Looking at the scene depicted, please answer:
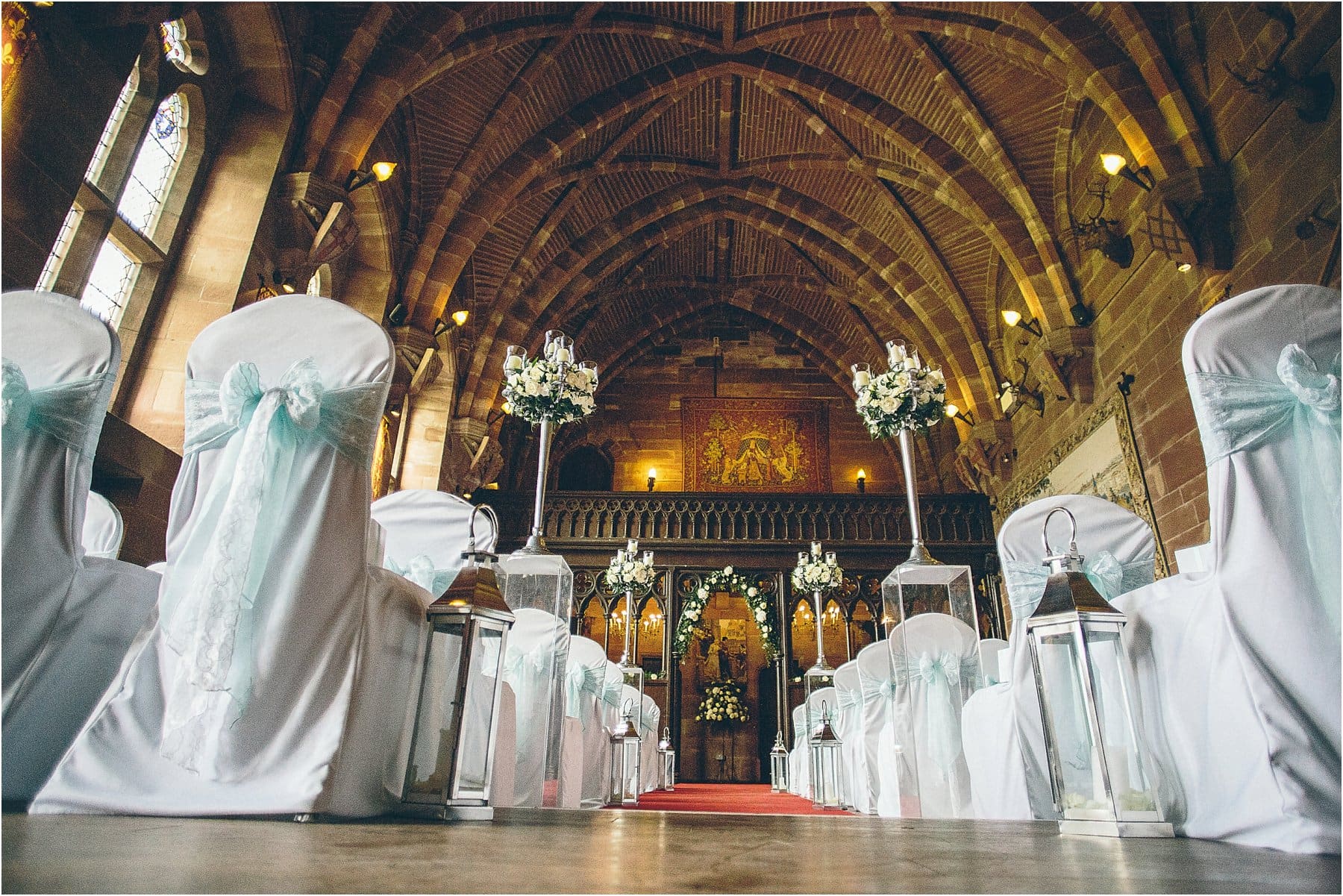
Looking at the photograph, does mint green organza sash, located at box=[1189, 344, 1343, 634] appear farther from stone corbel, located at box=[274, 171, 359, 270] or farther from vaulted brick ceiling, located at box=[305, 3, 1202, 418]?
stone corbel, located at box=[274, 171, 359, 270]

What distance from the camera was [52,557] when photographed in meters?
1.87

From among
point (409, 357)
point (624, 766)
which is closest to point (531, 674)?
point (624, 766)

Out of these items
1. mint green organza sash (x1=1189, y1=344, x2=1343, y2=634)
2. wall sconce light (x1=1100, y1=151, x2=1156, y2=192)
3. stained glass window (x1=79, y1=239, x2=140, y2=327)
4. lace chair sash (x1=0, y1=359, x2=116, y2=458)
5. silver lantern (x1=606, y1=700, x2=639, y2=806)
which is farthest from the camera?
wall sconce light (x1=1100, y1=151, x2=1156, y2=192)

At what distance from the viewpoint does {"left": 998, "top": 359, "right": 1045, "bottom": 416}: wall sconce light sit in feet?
35.4

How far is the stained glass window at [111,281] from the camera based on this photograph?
574cm

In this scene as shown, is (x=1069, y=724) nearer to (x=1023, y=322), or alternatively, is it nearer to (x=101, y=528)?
(x=101, y=528)

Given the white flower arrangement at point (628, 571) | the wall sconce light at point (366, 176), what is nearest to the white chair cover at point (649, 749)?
the white flower arrangement at point (628, 571)

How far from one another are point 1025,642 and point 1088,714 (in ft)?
3.26

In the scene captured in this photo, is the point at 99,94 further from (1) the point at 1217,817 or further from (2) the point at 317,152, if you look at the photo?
(1) the point at 1217,817

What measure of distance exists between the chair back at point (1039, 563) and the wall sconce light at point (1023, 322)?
6.82m

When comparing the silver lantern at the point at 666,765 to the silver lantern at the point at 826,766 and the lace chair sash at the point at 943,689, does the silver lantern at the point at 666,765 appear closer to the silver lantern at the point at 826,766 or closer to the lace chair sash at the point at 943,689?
the silver lantern at the point at 826,766

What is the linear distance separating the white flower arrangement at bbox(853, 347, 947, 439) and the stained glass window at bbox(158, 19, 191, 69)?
6.24 m

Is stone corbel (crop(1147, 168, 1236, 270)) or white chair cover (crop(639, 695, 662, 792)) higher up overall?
stone corbel (crop(1147, 168, 1236, 270))

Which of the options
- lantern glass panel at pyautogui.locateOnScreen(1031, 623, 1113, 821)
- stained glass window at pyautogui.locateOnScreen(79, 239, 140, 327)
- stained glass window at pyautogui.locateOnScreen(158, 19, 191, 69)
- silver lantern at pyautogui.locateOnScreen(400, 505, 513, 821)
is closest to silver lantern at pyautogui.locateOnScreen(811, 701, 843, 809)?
lantern glass panel at pyautogui.locateOnScreen(1031, 623, 1113, 821)
